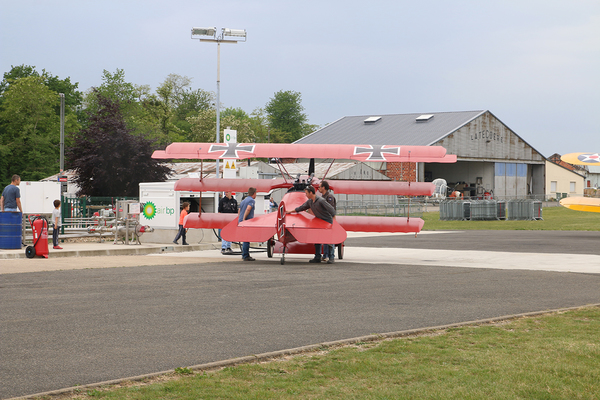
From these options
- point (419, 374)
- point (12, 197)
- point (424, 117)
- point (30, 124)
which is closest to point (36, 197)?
point (12, 197)

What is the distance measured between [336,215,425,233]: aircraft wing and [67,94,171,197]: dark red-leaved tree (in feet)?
90.0

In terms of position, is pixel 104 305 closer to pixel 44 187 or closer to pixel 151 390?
Result: pixel 151 390

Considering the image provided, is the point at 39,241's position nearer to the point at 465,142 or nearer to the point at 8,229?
the point at 8,229

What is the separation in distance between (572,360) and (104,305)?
6.02 meters

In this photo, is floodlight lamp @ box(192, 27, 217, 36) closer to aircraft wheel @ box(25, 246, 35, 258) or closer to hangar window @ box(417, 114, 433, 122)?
aircraft wheel @ box(25, 246, 35, 258)

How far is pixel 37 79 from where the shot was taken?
7862 cm

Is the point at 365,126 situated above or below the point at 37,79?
below

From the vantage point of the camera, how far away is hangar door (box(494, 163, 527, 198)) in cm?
7888

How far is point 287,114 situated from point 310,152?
11841cm

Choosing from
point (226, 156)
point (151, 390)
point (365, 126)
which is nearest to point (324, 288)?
point (151, 390)

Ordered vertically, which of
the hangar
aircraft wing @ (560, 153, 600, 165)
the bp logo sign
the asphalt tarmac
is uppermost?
the hangar

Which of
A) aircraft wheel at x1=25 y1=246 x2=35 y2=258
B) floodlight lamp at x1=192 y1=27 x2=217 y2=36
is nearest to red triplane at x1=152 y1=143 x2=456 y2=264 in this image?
aircraft wheel at x1=25 y1=246 x2=35 y2=258

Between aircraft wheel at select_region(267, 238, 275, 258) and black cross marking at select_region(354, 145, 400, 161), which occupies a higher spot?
black cross marking at select_region(354, 145, 400, 161)

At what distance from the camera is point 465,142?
73.6 m
